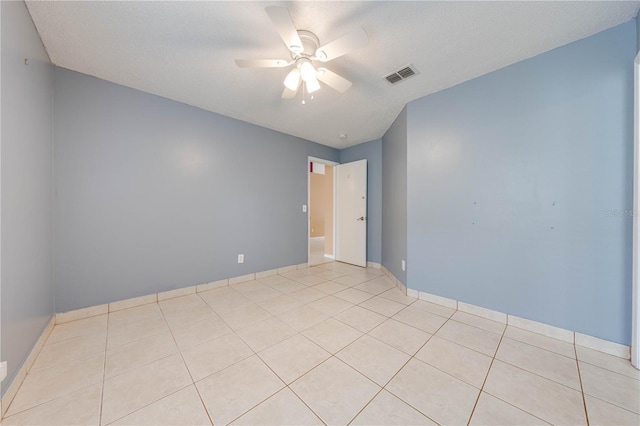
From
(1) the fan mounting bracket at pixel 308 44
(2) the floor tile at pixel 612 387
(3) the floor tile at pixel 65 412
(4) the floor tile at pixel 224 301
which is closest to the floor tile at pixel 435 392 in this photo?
(2) the floor tile at pixel 612 387

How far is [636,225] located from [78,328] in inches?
176

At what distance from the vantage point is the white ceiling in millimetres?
1456

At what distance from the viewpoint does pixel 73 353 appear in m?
1.63

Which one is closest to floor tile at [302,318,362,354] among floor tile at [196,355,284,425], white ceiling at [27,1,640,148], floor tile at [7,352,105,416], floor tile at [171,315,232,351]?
floor tile at [196,355,284,425]

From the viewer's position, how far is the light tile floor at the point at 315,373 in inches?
45.4

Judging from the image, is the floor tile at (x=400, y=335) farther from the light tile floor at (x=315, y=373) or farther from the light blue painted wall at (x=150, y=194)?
the light blue painted wall at (x=150, y=194)

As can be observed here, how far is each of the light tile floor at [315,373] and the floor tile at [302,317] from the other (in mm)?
20

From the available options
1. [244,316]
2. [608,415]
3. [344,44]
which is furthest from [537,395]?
[344,44]

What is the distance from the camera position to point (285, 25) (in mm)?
1362

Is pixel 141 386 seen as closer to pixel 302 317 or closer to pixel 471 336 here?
pixel 302 317

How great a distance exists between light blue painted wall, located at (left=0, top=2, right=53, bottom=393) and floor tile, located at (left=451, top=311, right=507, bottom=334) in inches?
128

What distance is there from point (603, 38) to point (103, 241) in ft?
15.5

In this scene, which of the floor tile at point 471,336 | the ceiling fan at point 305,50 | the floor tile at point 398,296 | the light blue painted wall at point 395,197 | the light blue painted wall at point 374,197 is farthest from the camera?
the light blue painted wall at point 374,197

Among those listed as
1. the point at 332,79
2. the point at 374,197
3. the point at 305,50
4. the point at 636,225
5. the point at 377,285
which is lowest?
the point at 377,285
